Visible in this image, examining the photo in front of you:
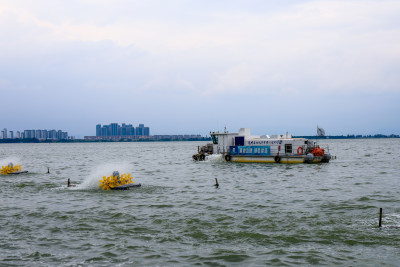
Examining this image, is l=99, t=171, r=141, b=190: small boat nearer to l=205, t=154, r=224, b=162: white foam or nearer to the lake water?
the lake water

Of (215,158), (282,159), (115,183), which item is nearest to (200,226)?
(115,183)

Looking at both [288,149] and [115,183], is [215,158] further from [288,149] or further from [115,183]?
[115,183]

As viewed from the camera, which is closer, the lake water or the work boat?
the lake water

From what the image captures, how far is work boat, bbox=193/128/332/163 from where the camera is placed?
55.1m

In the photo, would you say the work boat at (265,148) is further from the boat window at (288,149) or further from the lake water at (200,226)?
the lake water at (200,226)

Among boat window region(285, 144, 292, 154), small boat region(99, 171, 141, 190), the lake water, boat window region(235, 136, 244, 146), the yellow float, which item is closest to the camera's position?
the lake water

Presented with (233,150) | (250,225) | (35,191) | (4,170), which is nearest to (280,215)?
(250,225)

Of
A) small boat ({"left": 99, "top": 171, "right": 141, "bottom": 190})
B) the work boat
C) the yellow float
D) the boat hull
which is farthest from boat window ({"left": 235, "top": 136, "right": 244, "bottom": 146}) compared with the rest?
the yellow float

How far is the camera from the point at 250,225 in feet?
59.5

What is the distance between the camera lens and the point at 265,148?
5688 centimetres

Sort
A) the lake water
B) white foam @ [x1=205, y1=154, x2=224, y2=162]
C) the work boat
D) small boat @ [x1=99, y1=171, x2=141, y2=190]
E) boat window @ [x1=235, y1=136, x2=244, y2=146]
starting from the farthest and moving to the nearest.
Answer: white foam @ [x1=205, y1=154, x2=224, y2=162] < boat window @ [x1=235, y1=136, x2=244, y2=146] < the work boat < small boat @ [x1=99, y1=171, x2=141, y2=190] < the lake water

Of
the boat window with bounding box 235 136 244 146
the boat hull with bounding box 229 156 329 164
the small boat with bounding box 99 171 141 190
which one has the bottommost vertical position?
the small boat with bounding box 99 171 141 190

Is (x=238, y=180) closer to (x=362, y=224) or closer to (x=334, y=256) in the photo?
(x=362, y=224)

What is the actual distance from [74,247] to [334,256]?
9.68 m
